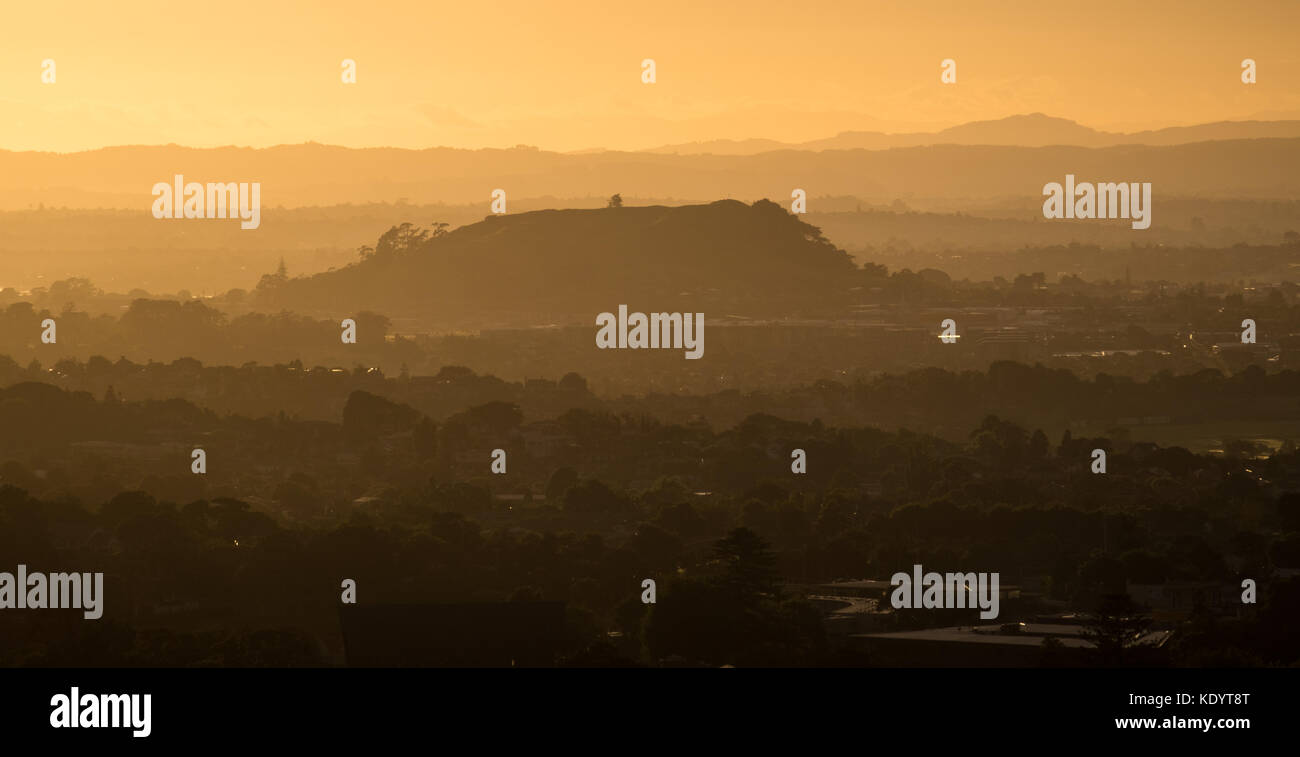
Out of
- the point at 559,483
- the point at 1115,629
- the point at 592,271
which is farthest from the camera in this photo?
the point at 592,271

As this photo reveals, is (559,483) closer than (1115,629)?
No

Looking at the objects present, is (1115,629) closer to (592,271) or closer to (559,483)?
(559,483)

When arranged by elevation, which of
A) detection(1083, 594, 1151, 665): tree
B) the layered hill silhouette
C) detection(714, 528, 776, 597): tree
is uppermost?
the layered hill silhouette

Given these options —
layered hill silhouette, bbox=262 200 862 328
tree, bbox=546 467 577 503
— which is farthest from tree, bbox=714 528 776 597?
layered hill silhouette, bbox=262 200 862 328

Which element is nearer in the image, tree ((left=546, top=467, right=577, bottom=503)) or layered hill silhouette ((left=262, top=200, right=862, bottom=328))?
tree ((left=546, top=467, right=577, bottom=503))

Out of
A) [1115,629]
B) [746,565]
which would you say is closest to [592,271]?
[746,565]

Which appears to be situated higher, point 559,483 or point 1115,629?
point 559,483

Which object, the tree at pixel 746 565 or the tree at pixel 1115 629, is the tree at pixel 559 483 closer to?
the tree at pixel 746 565

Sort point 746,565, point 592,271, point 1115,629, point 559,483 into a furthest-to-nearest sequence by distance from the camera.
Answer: point 592,271 < point 559,483 < point 746,565 < point 1115,629

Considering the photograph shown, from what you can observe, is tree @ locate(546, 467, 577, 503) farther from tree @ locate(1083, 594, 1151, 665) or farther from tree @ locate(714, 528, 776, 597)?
tree @ locate(1083, 594, 1151, 665)
